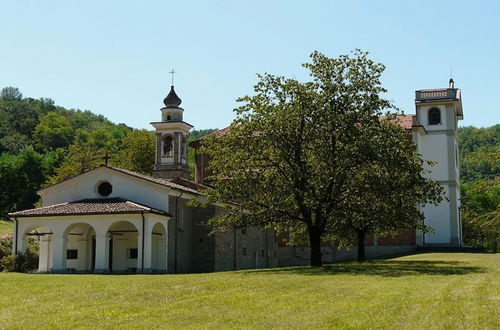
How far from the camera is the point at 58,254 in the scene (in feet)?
117

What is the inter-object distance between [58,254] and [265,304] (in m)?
23.7

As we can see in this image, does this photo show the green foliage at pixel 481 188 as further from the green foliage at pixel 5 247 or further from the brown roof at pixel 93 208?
the green foliage at pixel 5 247

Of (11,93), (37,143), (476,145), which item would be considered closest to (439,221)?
(476,145)

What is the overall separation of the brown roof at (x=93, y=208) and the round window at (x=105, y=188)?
673 millimetres

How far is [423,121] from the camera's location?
2165 inches

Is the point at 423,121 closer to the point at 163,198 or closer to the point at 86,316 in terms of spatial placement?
the point at 163,198

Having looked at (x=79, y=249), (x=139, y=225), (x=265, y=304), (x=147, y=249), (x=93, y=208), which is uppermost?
(x=93, y=208)

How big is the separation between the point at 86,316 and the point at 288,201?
17.8 metres

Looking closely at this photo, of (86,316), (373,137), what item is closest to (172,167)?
(373,137)

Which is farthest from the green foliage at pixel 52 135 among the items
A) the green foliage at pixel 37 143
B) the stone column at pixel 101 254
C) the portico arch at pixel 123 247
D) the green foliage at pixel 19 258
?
the stone column at pixel 101 254

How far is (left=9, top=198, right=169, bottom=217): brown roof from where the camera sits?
35.3 m

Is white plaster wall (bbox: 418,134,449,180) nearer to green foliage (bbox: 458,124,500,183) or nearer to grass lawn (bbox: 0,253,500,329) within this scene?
grass lawn (bbox: 0,253,500,329)

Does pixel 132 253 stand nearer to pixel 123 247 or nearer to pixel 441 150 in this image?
pixel 123 247

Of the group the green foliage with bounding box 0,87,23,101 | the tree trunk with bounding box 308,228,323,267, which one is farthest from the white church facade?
the green foliage with bounding box 0,87,23,101
